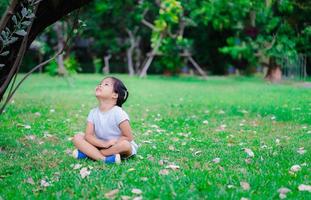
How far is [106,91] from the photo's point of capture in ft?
19.6

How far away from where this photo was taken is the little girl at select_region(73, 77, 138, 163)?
591 cm

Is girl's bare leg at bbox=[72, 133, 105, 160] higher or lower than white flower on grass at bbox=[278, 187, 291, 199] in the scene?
higher

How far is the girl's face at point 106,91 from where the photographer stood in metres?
5.96

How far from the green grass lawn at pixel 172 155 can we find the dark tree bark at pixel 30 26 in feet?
3.21

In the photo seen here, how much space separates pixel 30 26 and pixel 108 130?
1382 millimetres

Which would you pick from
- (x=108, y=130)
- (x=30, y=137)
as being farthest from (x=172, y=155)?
(x=30, y=137)

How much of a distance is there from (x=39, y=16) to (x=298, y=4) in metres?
18.3

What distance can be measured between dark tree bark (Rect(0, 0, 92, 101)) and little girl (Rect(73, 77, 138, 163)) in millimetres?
893

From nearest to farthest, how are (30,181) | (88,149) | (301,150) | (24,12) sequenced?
(30,181), (24,12), (88,149), (301,150)

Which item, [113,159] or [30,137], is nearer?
[113,159]

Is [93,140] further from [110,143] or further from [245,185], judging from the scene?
[245,185]

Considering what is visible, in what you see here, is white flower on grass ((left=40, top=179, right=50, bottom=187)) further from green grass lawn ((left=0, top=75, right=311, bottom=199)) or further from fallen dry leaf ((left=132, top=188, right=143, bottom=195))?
fallen dry leaf ((left=132, top=188, right=143, bottom=195))


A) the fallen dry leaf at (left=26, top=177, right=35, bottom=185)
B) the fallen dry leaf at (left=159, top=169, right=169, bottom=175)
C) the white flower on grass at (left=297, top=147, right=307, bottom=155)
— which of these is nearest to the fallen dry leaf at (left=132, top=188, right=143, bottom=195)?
the fallen dry leaf at (left=159, top=169, right=169, bottom=175)

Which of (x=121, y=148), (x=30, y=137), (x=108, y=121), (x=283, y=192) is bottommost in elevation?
(x=30, y=137)
